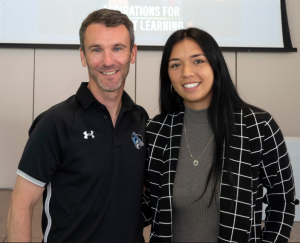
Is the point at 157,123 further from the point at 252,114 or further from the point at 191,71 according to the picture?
the point at 252,114

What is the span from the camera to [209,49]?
4.55 ft

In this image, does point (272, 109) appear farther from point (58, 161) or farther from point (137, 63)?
point (58, 161)

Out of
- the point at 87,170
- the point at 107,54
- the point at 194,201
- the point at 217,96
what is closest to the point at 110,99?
the point at 107,54

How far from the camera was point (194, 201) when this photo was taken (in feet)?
4.35

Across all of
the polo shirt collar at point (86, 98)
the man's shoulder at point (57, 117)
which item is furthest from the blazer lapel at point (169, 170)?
the man's shoulder at point (57, 117)

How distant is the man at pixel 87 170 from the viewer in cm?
128

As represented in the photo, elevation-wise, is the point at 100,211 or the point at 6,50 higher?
the point at 6,50

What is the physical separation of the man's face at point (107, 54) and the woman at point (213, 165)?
227mm

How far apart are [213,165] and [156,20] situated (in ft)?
9.00

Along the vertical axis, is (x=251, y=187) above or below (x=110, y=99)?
below

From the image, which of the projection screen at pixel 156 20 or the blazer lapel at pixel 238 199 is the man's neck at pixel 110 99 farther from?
the projection screen at pixel 156 20

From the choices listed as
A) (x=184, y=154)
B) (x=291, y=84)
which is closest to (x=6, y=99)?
(x=184, y=154)

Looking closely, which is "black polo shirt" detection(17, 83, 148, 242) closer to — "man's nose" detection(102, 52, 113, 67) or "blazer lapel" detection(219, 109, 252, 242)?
"man's nose" detection(102, 52, 113, 67)

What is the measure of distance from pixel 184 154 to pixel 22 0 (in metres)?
3.22
